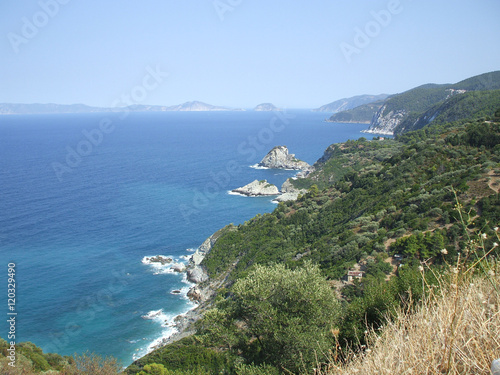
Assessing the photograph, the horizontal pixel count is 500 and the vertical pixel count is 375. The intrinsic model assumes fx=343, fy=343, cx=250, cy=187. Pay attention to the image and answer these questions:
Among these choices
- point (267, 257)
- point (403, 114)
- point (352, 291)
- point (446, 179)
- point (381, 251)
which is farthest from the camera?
point (403, 114)

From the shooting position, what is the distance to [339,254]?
1044 inches

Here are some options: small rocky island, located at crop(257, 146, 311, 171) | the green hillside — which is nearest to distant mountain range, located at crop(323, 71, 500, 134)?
the green hillside

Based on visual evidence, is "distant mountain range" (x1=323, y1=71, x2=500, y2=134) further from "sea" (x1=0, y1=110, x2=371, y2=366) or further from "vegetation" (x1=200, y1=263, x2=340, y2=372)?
"vegetation" (x1=200, y1=263, x2=340, y2=372)

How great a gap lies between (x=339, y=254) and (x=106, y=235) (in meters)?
40.8

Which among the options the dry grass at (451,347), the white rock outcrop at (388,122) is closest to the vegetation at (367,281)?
the dry grass at (451,347)

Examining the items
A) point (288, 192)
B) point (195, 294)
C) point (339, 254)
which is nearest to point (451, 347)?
→ point (339, 254)

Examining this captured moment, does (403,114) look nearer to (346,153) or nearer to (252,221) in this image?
(346,153)

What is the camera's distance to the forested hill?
11.7 m

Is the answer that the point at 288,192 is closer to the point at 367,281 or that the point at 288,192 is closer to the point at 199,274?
the point at 199,274

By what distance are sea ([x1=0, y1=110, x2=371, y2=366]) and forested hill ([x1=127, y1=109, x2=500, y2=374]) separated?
787cm

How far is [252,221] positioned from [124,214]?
2616 cm

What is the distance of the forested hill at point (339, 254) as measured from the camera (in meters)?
11.7

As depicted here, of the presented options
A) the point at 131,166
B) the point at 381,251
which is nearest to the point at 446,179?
the point at 381,251

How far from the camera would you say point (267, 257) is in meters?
35.9
